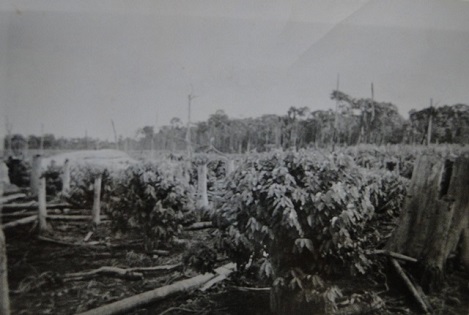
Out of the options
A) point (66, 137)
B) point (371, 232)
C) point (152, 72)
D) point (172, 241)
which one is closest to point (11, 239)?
point (66, 137)

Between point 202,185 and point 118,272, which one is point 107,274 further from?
point 202,185

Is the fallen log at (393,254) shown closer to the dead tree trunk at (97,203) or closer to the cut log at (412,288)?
the cut log at (412,288)

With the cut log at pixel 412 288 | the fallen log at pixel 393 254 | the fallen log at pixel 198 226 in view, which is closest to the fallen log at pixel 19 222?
the fallen log at pixel 198 226

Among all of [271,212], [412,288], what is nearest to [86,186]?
[271,212]

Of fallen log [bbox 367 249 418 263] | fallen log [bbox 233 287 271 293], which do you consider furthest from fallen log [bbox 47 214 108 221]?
fallen log [bbox 367 249 418 263]

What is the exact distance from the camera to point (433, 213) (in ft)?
6.01

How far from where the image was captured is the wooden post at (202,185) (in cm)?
159

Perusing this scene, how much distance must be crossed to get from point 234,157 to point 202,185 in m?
0.17

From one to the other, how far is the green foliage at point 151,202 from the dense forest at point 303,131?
4.3 inches

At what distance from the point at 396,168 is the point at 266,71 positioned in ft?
2.37

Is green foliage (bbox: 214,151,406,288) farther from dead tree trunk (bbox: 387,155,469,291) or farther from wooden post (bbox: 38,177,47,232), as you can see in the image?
wooden post (bbox: 38,177,47,232)

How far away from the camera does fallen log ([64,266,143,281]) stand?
1434 millimetres

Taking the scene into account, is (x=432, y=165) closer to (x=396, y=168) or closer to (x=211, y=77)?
(x=396, y=168)

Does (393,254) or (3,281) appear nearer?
(3,281)
